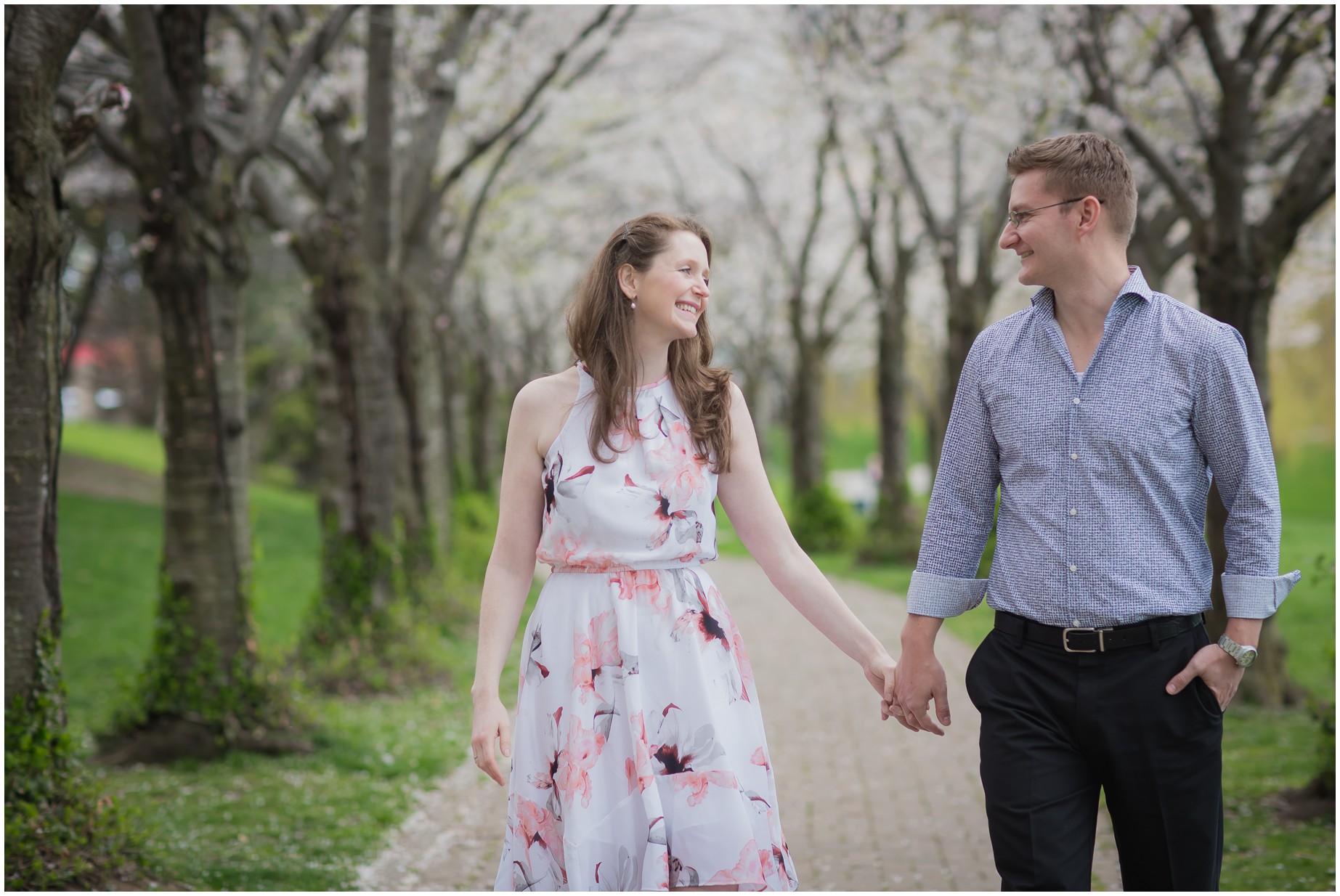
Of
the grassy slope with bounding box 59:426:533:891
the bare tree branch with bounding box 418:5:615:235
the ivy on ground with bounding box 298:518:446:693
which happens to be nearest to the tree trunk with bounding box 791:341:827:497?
the bare tree branch with bounding box 418:5:615:235

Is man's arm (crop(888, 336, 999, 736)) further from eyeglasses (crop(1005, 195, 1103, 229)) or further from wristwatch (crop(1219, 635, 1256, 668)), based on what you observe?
wristwatch (crop(1219, 635, 1256, 668))

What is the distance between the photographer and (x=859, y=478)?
133ft

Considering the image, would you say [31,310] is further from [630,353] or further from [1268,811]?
[1268,811]

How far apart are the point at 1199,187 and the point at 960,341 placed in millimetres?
3246

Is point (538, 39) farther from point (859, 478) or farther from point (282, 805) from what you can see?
point (859, 478)

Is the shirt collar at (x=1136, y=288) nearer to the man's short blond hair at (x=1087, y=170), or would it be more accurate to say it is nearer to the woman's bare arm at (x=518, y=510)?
the man's short blond hair at (x=1087, y=170)

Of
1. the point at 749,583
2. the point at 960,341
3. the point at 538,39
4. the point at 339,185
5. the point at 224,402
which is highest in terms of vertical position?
the point at 538,39

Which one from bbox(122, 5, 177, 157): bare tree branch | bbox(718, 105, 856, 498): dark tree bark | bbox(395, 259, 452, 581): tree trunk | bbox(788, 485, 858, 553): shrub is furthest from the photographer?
bbox(788, 485, 858, 553): shrub

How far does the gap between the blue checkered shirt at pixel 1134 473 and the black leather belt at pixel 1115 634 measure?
0.8 inches

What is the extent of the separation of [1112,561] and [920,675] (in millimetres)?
586

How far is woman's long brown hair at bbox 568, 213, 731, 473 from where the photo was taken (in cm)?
301

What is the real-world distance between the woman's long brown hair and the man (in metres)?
0.70

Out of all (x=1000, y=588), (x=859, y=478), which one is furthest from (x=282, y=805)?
(x=859, y=478)

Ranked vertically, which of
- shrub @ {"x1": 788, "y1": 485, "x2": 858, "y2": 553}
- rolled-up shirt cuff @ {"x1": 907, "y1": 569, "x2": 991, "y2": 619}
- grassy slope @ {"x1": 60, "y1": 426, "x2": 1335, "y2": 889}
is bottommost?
grassy slope @ {"x1": 60, "y1": 426, "x2": 1335, "y2": 889}
